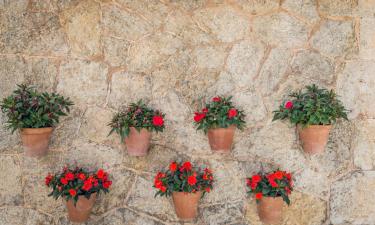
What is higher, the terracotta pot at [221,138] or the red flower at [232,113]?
the red flower at [232,113]

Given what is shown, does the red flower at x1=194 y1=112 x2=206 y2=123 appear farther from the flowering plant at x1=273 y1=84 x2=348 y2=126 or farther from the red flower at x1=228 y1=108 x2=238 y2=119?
the flowering plant at x1=273 y1=84 x2=348 y2=126

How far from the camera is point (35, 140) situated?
357 centimetres

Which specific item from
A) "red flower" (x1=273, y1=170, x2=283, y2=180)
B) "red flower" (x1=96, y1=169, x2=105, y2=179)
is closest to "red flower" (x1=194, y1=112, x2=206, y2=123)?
"red flower" (x1=273, y1=170, x2=283, y2=180)

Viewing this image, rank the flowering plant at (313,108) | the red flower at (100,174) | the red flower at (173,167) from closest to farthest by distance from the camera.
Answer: the flowering plant at (313,108), the red flower at (173,167), the red flower at (100,174)

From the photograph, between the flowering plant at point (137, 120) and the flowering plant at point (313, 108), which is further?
the flowering plant at point (137, 120)

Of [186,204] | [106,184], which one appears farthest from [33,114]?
[186,204]

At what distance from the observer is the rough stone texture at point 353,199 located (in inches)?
144

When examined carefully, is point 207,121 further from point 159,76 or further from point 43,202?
point 43,202

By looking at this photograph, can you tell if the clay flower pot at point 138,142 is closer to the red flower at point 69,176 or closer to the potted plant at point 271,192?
the red flower at point 69,176

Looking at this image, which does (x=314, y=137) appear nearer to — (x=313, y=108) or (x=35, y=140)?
(x=313, y=108)

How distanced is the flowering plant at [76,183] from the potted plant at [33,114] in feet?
0.94

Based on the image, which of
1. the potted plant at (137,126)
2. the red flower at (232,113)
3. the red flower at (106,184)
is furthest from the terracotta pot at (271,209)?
the red flower at (106,184)

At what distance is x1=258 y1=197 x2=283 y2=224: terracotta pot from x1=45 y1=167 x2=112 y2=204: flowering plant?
135 cm

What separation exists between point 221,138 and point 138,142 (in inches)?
28.4
